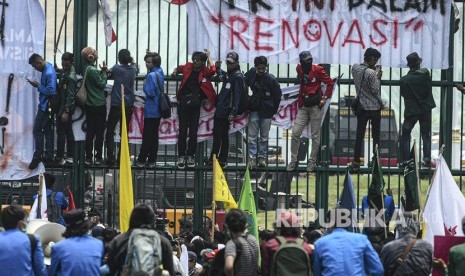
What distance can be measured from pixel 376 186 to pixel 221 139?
2187 millimetres

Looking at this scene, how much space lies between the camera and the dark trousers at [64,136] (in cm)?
1941

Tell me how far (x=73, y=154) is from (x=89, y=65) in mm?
1146

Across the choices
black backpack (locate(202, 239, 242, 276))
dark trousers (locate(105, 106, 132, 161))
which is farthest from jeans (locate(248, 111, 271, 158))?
black backpack (locate(202, 239, 242, 276))

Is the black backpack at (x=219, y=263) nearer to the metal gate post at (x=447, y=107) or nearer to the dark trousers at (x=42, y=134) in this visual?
the dark trousers at (x=42, y=134)

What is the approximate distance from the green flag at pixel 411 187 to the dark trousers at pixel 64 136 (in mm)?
4125

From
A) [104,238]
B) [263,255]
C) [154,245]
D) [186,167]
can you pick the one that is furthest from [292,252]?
[186,167]

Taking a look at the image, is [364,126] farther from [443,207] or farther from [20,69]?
[20,69]

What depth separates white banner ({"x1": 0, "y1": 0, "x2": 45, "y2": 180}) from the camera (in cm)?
1950

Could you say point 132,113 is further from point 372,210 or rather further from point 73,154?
point 372,210

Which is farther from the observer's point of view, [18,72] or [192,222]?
[192,222]

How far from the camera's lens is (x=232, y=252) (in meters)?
14.7

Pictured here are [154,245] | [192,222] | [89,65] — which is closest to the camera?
[154,245]

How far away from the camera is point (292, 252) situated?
14.6 metres

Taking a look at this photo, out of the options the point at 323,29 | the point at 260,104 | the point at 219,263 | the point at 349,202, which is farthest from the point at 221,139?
the point at 219,263
